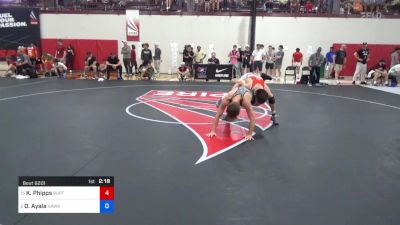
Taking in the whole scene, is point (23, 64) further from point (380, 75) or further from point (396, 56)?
point (396, 56)

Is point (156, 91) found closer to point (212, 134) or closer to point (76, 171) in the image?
point (212, 134)

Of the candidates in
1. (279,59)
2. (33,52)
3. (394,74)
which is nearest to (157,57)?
(279,59)

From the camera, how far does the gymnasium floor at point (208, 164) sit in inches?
148

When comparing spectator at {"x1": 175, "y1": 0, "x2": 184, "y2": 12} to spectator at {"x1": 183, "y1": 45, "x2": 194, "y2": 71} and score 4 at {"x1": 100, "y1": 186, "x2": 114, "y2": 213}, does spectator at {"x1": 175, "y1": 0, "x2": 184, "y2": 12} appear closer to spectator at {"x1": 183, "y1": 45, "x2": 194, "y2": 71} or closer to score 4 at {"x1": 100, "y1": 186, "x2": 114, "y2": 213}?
spectator at {"x1": 183, "y1": 45, "x2": 194, "y2": 71}

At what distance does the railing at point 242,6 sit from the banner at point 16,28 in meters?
0.93

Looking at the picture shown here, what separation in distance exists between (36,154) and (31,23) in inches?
552

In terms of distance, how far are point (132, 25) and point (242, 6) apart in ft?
17.3

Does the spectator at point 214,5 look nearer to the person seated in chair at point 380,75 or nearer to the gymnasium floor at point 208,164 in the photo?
Result: the person seated in chair at point 380,75

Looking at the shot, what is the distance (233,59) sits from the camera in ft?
52.3

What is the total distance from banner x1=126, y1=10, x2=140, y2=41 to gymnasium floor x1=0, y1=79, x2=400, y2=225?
8930 millimetres

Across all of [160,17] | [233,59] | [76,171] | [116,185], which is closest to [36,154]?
[76,171]

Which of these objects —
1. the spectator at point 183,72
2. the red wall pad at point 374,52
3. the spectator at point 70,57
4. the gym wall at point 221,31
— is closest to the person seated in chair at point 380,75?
the red wall pad at point 374,52
